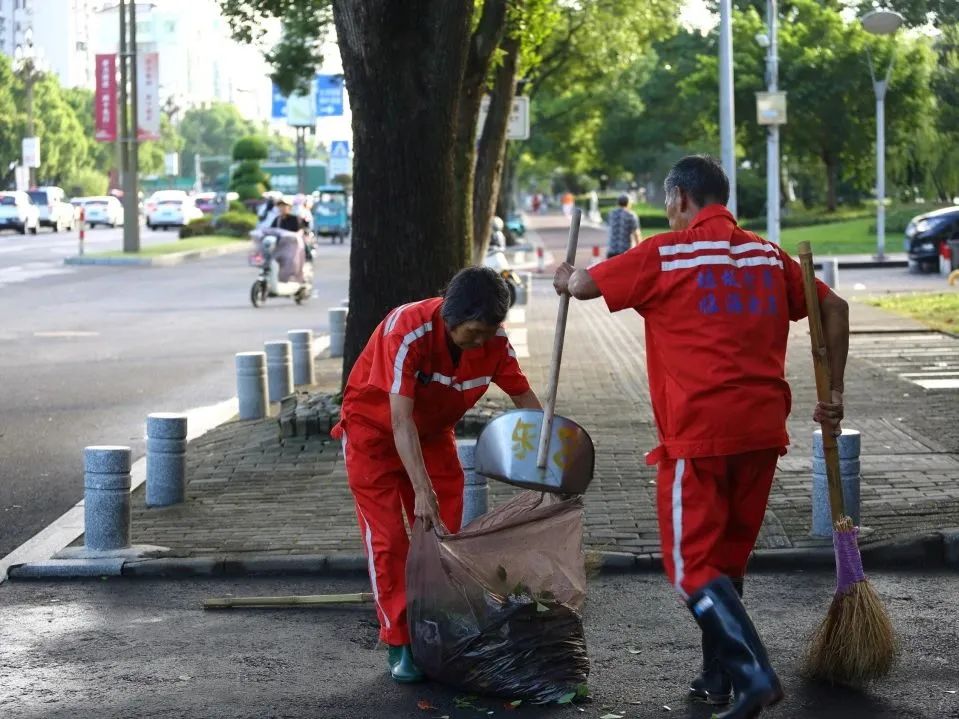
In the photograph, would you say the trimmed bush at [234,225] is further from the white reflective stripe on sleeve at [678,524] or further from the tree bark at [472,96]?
the white reflective stripe on sleeve at [678,524]

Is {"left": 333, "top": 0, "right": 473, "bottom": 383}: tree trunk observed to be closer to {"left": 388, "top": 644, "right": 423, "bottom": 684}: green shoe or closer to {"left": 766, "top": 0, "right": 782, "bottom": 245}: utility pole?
{"left": 388, "top": 644, "right": 423, "bottom": 684}: green shoe

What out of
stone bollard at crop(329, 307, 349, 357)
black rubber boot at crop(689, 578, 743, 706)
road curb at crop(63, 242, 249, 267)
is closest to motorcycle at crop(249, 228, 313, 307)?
stone bollard at crop(329, 307, 349, 357)

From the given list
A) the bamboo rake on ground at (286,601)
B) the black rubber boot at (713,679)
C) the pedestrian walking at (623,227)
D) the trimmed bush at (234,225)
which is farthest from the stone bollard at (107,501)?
the trimmed bush at (234,225)

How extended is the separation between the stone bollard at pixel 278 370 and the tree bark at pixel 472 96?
178 centimetres

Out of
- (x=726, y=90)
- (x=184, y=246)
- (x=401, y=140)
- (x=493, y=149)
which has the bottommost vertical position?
(x=184, y=246)

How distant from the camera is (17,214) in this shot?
6200 cm

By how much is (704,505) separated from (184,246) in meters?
42.8

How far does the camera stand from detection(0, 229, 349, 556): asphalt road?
10.8 metres

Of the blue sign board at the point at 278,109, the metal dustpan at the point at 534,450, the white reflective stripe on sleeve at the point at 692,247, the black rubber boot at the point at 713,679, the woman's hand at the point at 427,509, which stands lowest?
the black rubber boot at the point at 713,679

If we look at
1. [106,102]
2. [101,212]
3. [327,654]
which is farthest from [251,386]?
[101,212]

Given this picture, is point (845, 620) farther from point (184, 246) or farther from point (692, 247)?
point (184, 246)

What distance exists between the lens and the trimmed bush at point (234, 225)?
5812 centimetres

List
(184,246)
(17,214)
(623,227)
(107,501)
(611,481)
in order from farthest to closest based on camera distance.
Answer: (17,214), (184,246), (623,227), (611,481), (107,501)

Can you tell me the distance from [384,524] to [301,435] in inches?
228
